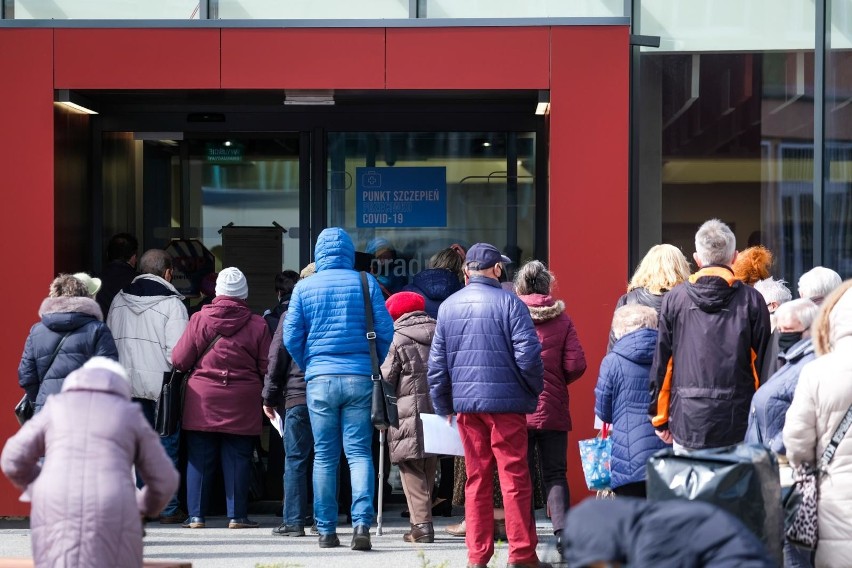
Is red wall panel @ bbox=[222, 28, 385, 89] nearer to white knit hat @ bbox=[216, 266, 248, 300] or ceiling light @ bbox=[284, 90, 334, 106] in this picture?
ceiling light @ bbox=[284, 90, 334, 106]

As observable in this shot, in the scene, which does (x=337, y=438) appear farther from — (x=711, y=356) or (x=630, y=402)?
Answer: (x=711, y=356)

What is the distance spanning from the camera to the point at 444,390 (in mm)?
8156

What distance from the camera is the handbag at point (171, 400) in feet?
32.5

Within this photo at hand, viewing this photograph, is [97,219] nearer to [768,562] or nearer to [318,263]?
[318,263]

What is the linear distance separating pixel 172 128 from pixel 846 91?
5.75m

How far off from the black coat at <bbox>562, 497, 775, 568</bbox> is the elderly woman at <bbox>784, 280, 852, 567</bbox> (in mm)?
2000

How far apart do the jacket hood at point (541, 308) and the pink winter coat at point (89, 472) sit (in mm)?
3836

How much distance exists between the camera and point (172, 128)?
37.6 feet

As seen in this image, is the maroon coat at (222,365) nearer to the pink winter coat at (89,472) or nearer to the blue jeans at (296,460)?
the blue jeans at (296,460)

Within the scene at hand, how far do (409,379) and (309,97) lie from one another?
2672mm

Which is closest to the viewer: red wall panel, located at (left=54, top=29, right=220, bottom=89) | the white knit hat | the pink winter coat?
the pink winter coat

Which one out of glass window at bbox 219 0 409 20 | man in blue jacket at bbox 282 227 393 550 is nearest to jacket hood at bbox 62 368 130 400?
man in blue jacket at bbox 282 227 393 550

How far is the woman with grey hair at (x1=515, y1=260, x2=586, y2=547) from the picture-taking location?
8.69 meters

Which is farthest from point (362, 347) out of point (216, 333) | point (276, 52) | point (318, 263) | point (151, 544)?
point (276, 52)
